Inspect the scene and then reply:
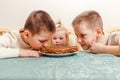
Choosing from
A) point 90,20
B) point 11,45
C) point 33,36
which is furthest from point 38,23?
point 90,20

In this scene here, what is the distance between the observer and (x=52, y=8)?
1730 millimetres

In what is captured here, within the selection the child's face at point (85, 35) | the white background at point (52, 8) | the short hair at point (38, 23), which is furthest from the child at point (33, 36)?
the white background at point (52, 8)

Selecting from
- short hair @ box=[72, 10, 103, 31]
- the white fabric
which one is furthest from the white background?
the white fabric

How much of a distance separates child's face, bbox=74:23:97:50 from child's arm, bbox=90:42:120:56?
0.14ft

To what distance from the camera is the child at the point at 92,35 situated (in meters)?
1.36

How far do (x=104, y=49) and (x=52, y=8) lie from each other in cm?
59

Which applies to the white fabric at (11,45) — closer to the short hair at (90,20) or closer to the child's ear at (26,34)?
the child's ear at (26,34)

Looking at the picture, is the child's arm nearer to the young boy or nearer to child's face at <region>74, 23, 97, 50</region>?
child's face at <region>74, 23, 97, 50</region>

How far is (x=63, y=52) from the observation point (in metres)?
1.24

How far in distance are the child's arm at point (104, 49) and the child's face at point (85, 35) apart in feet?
0.14

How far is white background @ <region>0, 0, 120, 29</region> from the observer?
5.65 feet

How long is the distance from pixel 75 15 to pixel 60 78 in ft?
2.86

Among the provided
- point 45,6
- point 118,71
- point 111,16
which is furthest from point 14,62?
point 111,16

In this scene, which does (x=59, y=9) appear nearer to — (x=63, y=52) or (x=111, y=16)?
(x=111, y=16)
